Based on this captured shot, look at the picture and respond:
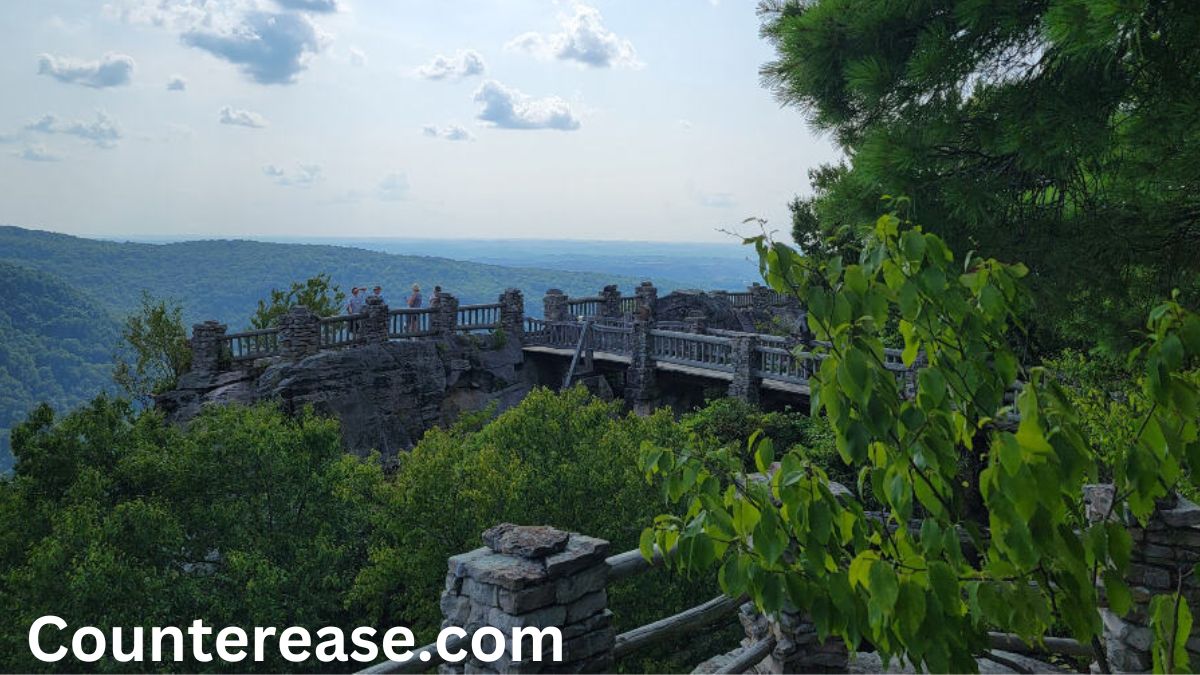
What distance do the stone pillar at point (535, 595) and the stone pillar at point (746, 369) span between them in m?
17.2

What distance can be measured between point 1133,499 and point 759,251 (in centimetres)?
182

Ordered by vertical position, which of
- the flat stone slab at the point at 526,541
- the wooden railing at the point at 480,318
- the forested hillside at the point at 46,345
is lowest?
the forested hillside at the point at 46,345

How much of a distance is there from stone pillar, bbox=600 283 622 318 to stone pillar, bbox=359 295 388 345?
30.2 feet

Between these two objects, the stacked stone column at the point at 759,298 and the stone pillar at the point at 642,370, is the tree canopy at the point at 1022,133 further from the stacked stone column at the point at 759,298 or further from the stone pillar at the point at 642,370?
the stacked stone column at the point at 759,298

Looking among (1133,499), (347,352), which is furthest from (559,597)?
(347,352)

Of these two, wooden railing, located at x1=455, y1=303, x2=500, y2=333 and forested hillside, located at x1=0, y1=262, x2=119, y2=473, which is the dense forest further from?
forested hillside, located at x1=0, y1=262, x2=119, y2=473

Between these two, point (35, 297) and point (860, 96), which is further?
point (35, 297)

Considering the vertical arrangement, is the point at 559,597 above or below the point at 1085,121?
below

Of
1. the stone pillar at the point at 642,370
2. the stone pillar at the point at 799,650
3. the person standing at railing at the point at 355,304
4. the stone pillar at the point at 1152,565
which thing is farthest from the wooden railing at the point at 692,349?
the stone pillar at the point at 1152,565

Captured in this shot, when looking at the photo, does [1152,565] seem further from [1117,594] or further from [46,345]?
[46,345]

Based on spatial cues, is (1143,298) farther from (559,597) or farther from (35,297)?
(35,297)

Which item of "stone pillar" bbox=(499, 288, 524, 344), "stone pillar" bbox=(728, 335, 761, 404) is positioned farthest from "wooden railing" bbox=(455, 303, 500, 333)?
"stone pillar" bbox=(728, 335, 761, 404)

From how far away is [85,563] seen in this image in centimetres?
1315

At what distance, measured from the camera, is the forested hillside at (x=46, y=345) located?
10938 cm
